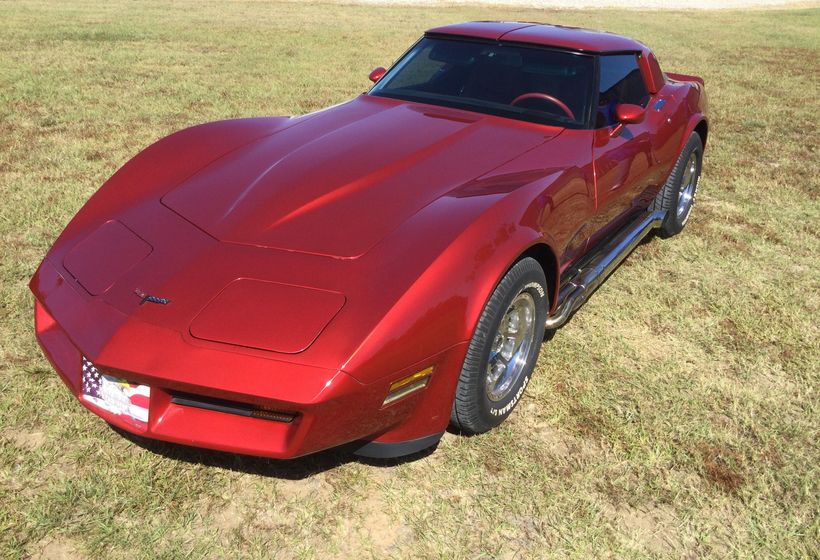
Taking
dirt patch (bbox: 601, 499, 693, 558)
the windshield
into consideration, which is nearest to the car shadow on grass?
dirt patch (bbox: 601, 499, 693, 558)

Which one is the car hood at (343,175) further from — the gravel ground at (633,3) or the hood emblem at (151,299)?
the gravel ground at (633,3)

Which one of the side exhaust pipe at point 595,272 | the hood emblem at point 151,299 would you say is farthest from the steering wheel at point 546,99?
the hood emblem at point 151,299

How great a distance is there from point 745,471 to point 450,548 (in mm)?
1205

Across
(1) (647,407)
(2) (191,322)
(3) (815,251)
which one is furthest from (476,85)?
(3) (815,251)

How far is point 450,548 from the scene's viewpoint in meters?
2.10

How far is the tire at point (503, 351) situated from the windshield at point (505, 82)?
3.32 feet

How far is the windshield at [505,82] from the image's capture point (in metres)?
3.20

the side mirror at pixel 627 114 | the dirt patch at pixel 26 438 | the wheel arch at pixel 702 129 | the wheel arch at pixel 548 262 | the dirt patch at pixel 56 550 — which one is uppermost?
the side mirror at pixel 627 114

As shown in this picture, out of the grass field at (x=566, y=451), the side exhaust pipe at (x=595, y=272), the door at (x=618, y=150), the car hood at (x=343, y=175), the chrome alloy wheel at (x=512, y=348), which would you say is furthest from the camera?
the door at (x=618, y=150)

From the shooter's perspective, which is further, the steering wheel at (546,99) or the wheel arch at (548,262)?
the steering wheel at (546,99)

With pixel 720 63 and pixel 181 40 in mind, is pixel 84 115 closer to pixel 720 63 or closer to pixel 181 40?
pixel 181 40

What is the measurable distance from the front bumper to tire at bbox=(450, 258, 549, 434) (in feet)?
0.83

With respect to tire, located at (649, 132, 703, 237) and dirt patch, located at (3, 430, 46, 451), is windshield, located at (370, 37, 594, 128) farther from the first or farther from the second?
dirt patch, located at (3, 430, 46, 451)

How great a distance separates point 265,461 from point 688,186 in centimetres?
373
